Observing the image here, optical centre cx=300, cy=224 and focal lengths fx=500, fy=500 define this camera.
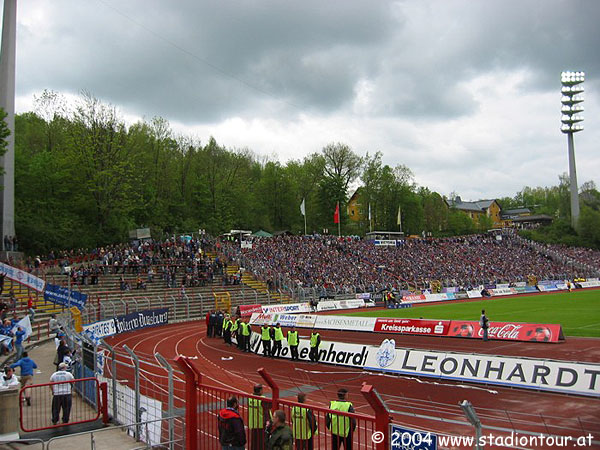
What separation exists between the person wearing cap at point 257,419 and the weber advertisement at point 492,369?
31.8 feet

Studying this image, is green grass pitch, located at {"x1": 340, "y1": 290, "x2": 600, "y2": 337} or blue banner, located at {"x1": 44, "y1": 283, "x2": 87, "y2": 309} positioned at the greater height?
blue banner, located at {"x1": 44, "y1": 283, "x2": 87, "y2": 309}

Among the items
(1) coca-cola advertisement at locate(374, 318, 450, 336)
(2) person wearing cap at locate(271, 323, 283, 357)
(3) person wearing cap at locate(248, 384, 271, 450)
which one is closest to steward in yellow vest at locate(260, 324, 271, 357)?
(2) person wearing cap at locate(271, 323, 283, 357)

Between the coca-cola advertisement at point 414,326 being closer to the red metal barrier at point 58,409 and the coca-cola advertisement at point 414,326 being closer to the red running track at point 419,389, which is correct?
the red running track at point 419,389

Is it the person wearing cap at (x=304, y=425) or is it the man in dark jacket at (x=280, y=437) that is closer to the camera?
the man in dark jacket at (x=280, y=437)

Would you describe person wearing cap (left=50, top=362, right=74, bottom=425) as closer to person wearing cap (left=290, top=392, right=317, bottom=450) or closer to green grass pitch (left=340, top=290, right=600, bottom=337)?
person wearing cap (left=290, top=392, right=317, bottom=450)

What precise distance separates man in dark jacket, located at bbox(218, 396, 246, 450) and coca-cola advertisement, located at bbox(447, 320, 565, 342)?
20.1 m

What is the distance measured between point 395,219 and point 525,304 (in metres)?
52.7

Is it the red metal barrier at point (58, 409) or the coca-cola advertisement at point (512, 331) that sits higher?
the red metal barrier at point (58, 409)

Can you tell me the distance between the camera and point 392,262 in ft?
204

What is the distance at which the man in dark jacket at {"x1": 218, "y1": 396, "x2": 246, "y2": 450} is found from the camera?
7.59m

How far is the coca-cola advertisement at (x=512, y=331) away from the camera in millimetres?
23484

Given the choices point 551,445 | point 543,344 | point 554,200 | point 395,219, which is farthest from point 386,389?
point 554,200

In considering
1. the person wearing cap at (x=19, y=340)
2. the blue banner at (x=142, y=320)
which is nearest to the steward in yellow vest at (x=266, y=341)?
the person wearing cap at (x=19, y=340)

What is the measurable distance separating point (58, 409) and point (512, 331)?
20.6m
